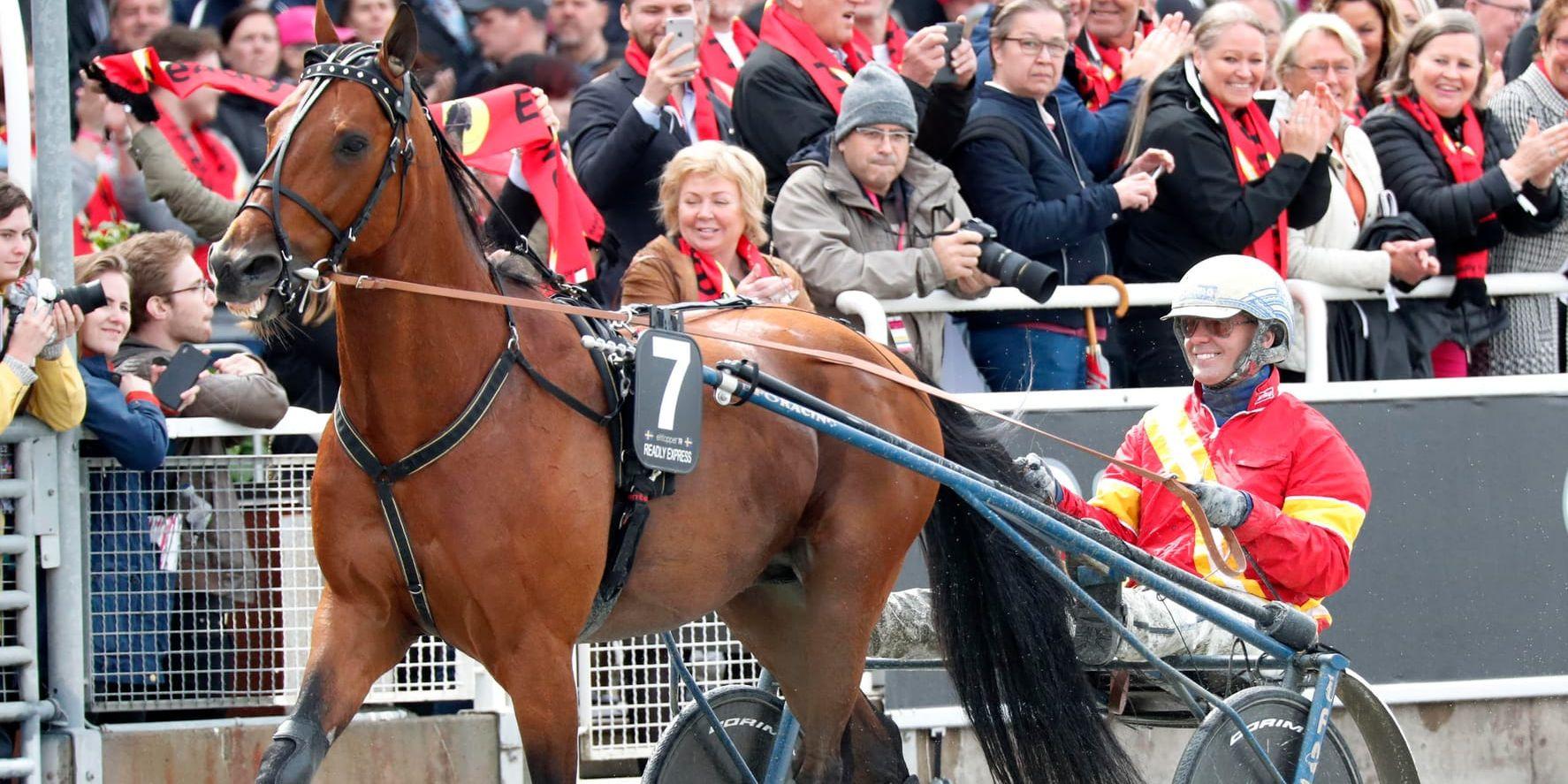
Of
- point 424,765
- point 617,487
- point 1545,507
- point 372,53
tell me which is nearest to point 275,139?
point 372,53

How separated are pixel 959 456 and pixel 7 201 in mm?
2829

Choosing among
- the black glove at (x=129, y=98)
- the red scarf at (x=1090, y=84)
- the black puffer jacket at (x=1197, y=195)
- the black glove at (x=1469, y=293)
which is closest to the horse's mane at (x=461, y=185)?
the black glove at (x=129, y=98)

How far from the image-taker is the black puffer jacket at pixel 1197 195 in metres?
7.08

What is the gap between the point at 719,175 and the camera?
5.95 metres

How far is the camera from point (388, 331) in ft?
13.0

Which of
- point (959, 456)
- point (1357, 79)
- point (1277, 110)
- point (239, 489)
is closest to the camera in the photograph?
point (959, 456)

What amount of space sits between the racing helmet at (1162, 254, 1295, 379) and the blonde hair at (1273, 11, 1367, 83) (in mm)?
3184

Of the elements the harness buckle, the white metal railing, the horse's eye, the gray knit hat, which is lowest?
the harness buckle

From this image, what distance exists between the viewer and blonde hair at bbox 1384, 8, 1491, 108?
7863 millimetres

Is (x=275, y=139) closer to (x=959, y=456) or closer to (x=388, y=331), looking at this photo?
(x=388, y=331)

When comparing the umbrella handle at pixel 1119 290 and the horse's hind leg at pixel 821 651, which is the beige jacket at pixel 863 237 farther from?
the horse's hind leg at pixel 821 651

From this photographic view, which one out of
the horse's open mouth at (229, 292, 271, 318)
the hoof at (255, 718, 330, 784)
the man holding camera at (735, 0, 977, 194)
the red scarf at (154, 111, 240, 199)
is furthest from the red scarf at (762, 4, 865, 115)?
the hoof at (255, 718, 330, 784)

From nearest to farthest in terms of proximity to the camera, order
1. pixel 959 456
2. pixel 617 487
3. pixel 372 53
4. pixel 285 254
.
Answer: pixel 285 254
pixel 372 53
pixel 617 487
pixel 959 456

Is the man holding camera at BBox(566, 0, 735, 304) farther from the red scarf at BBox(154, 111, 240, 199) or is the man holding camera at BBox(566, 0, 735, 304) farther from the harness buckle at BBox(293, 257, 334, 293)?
the harness buckle at BBox(293, 257, 334, 293)
